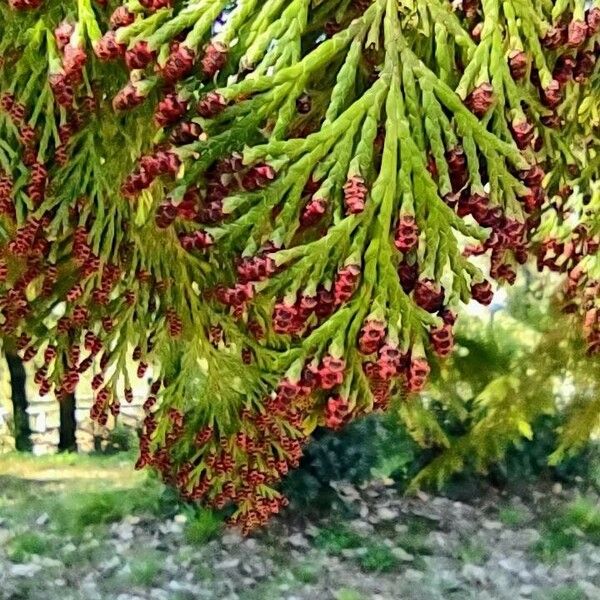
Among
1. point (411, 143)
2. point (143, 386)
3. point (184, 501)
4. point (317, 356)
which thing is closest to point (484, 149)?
point (411, 143)

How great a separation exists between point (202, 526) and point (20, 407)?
126cm

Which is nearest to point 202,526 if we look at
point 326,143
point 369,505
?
point 369,505

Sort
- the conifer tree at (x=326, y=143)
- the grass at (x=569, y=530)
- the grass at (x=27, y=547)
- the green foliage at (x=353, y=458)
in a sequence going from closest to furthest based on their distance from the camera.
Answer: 1. the conifer tree at (x=326, y=143)
2. the grass at (x=27, y=547)
3. the green foliage at (x=353, y=458)
4. the grass at (x=569, y=530)

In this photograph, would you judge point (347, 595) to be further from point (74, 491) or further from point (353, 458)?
point (74, 491)

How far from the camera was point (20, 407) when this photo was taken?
479 cm

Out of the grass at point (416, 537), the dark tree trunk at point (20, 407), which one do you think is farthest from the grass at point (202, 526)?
the dark tree trunk at point (20, 407)

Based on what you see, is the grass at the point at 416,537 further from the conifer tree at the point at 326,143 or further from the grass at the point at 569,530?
the conifer tree at the point at 326,143

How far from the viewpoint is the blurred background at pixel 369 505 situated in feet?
13.5

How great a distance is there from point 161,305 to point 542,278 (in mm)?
3377

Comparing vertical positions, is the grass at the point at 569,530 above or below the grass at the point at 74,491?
below

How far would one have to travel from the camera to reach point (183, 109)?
3.78 ft

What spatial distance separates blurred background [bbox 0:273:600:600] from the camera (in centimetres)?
411

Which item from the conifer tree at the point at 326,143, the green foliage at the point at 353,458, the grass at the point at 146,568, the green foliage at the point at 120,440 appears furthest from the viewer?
the green foliage at the point at 120,440

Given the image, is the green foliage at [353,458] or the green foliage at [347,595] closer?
the green foliage at [347,595]
